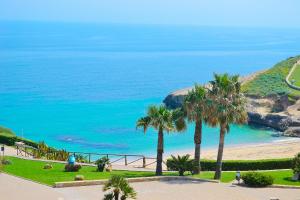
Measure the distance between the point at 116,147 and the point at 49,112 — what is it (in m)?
31.2

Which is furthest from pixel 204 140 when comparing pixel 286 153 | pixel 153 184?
pixel 153 184

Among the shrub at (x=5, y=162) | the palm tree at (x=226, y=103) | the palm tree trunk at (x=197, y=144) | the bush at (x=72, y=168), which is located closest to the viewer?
the palm tree at (x=226, y=103)

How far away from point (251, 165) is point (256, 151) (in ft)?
61.5

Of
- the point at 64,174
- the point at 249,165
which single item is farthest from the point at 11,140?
the point at 249,165

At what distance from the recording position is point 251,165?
40062 millimetres

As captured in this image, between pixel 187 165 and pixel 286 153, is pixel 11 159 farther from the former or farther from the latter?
pixel 286 153

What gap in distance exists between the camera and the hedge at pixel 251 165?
39.6 metres

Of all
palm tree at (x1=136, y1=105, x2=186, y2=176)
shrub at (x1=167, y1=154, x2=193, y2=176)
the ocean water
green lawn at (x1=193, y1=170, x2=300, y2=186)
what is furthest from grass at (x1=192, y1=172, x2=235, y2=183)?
the ocean water

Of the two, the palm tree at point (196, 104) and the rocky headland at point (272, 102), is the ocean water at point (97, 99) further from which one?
the palm tree at point (196, 104)

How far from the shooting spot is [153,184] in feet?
110

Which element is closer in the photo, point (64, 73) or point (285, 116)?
point (285, 116)

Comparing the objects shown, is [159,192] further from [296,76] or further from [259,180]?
[296,76]

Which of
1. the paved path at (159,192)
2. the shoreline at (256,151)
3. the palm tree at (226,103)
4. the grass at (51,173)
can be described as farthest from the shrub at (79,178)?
the shoreline at (256,151)

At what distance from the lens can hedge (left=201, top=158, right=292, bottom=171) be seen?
130ft
